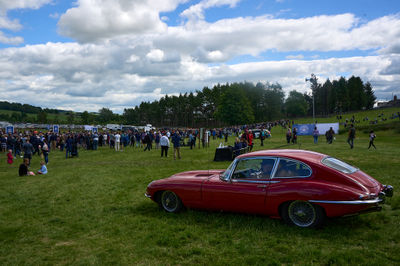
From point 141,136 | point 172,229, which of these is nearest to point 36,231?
point 172,229

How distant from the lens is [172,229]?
589 cm

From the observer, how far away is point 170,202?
274 inches

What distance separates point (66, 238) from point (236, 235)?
347 centimetres

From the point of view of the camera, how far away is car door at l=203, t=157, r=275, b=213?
18.9ft

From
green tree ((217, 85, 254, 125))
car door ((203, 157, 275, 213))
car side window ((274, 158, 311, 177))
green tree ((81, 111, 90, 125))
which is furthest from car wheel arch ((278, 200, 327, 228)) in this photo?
green tree ((81, 111, 90, 125))

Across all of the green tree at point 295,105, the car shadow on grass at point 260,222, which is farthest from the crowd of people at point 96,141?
the green tree at point 295,105

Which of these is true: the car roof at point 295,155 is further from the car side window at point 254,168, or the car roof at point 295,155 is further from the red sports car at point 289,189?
the car side window at point 254,168

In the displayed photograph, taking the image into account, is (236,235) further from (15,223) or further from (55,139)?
A: (55,139)

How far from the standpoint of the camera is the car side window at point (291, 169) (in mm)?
5539

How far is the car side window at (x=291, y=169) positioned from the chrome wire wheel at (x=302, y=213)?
1.78 feet

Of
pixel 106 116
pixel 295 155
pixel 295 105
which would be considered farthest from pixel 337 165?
pixel 106 116

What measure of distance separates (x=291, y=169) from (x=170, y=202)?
304cm

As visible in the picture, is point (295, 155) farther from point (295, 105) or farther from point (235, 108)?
point (295, 105)

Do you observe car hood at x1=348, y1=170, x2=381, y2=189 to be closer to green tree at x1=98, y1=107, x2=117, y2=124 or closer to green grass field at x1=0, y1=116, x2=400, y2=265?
green grass field at x1=0, y1=116, x2=400, y2=265
